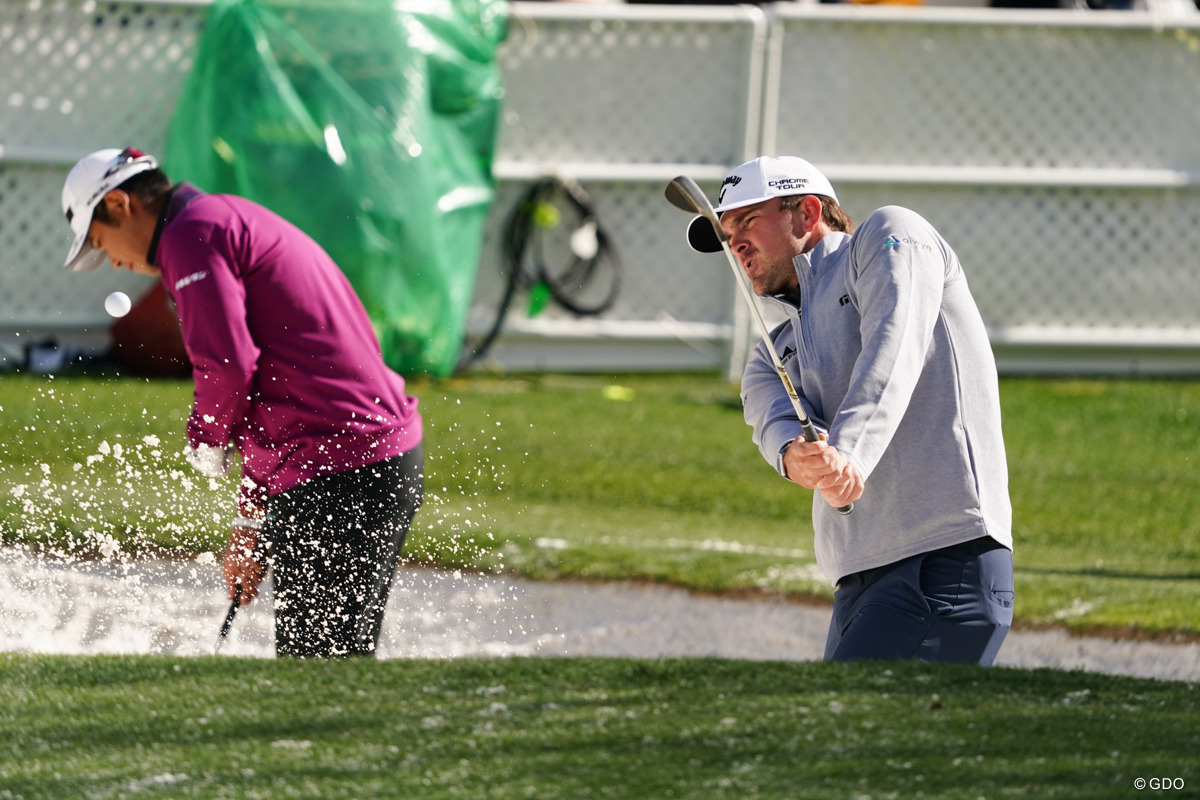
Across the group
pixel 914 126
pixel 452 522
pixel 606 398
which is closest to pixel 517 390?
pixel 606 398

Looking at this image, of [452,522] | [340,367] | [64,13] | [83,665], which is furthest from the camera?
[64,13]

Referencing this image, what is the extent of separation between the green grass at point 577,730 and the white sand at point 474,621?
223 cm

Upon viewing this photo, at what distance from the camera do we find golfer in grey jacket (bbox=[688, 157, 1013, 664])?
131 inches

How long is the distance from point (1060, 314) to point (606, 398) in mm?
3727

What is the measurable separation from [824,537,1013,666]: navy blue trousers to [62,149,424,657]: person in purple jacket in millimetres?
1377

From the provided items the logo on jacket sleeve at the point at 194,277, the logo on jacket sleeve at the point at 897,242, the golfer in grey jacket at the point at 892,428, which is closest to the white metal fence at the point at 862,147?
the logo on jacket sleeve at the point at 194,277

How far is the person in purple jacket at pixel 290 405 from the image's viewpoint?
3.90 metres

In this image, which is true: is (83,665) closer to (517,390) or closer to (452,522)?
(452,522)

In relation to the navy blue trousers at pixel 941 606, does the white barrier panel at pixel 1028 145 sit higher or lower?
higher

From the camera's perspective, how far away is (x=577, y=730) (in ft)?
9.94

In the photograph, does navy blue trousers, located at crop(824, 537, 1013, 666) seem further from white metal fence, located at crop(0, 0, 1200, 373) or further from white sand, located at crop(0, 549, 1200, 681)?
white metal fence, located at crop(0, 0, 1200, 373)

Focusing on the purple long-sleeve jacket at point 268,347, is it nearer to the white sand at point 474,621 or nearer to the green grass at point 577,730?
the green grass at point 577,730

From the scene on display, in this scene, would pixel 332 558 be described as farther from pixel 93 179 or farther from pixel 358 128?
pixel 358 128

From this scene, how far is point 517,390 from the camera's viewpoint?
392 inches
